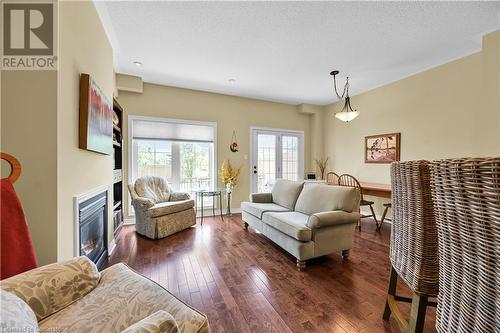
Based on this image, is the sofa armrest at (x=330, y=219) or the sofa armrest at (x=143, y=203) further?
the sofa armrest at (x=143, y=203)

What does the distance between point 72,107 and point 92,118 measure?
0.24 m

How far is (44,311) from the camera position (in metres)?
0.85

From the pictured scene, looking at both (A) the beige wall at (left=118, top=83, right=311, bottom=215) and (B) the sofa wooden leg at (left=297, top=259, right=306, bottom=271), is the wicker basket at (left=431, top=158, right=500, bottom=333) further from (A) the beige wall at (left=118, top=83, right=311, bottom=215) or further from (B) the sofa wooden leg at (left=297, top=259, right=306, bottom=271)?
(A) the beige wall at (left=118, top=83, right=311, bottom=215)

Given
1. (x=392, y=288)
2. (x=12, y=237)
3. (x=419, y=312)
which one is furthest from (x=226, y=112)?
(x=419, y=312)

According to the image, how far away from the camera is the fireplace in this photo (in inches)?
65.1

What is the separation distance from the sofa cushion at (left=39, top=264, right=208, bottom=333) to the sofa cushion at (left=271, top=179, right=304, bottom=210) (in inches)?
95.8

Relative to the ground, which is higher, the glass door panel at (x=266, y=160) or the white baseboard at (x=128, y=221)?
the glass door panel at (x=266, y=160)

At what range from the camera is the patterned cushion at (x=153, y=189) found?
3.24 meters

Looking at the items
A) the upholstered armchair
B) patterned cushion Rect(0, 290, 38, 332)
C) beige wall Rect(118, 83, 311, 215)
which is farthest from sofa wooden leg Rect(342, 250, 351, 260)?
beige wall Rect(118, 83, 311, 215)

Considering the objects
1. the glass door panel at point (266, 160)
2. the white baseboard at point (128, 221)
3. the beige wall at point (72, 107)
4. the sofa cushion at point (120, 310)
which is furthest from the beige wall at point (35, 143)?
the glass door panel at point (266, 160)

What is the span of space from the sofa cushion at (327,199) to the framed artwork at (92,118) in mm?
2495

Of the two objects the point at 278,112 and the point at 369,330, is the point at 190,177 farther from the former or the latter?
the point at 369,330

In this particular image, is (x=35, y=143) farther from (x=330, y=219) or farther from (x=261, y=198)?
(x=261, y=198)

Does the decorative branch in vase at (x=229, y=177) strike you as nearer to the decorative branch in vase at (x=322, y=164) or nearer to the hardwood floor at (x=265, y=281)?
the hardwood floor at (x=265, y=281)
